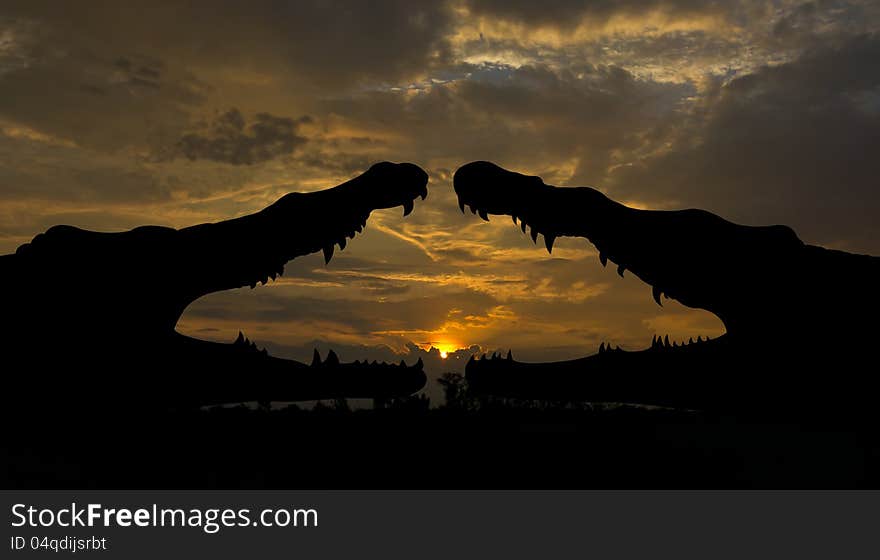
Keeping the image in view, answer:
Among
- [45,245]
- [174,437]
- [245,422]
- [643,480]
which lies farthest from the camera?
[45,245]

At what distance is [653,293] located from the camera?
839 centimetres

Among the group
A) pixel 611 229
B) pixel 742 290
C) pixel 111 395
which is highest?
pixel 611 229

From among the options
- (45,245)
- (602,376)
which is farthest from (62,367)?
(602,376)

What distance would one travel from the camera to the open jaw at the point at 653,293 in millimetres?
8312

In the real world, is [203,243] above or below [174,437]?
above

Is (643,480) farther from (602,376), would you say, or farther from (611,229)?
(611,229)

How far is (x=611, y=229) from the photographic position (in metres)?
8.28

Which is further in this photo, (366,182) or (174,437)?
(366,182)

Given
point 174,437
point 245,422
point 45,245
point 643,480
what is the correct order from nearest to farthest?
point 643,480, point 174,437, point 245,422, point 45,245

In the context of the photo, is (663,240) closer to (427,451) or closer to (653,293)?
(653,293)

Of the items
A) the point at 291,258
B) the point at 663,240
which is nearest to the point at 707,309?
→ the point at 663,240

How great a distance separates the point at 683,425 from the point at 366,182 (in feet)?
12.3

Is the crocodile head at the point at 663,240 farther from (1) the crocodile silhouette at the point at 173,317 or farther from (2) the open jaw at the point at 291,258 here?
(2) the open jaw at the point at 291,258

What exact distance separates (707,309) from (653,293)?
597 mm
